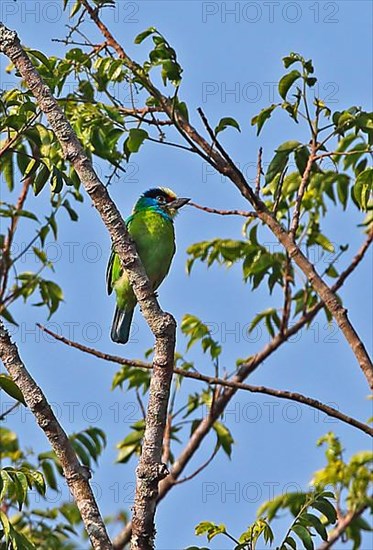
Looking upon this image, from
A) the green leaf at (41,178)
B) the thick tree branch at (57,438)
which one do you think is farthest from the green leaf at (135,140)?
the thick tree branch at (57,438)

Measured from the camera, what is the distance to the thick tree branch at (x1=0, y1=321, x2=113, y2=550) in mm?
2594

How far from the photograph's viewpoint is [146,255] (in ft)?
A: 16.7

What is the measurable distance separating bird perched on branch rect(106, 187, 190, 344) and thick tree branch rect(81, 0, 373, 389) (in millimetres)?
924

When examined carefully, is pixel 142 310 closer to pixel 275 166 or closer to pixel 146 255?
pixel 275 166

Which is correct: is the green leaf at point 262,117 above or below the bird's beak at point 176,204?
below

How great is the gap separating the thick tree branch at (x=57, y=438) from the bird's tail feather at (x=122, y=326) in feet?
8.04

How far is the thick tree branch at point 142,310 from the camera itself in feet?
8.77

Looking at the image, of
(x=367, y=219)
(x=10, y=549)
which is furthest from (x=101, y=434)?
(x=10, y=549)

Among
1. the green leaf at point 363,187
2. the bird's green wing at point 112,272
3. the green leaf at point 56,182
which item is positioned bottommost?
the green leaf at point 56,182

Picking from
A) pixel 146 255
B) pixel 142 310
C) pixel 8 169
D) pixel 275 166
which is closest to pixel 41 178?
pixel 142 310

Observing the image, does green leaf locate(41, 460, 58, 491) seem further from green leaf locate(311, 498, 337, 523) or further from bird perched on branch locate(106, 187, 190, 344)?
green leaf locate(311, 498, 337, 523)

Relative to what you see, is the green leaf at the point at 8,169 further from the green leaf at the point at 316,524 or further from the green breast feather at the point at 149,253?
the green leaf at the point at 316,524

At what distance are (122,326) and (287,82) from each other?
1.48 meters

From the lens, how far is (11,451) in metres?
6.12
